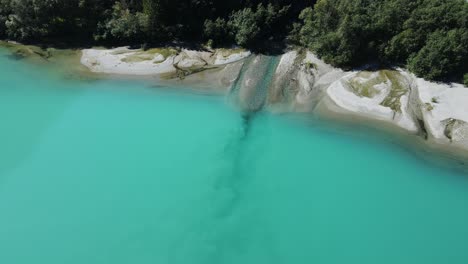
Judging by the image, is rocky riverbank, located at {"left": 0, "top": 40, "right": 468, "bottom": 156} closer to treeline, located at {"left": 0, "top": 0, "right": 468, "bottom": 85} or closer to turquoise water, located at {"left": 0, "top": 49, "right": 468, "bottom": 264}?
treeline, located at {"left": 0, "top": 0, "right": 468, "bottom": 85}

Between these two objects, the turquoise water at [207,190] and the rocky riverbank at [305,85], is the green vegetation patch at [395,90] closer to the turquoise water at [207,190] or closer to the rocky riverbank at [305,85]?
the rocky riverbank at [305,85]

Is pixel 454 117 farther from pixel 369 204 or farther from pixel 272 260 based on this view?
pixel 272 260

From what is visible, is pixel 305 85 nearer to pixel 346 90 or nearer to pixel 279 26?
Answer: pixel 346 90

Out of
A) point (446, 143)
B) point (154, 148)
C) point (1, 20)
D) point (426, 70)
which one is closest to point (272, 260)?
point (154, 148)

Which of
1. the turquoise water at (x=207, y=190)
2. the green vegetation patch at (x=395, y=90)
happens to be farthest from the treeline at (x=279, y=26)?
the turquoise water at (x=207, y=190)

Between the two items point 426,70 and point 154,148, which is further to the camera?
point 426,70

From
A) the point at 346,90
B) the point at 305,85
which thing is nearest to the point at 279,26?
the point at 305,85
